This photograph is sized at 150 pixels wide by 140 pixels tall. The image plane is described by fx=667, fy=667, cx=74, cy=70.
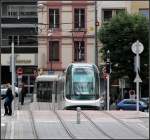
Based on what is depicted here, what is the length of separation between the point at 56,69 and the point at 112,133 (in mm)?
41306

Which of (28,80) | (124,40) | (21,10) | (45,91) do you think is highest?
(21,10)

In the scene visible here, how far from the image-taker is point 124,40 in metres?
56.3

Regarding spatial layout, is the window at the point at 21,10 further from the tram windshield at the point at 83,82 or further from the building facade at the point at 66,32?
the tram windshield at the point at 83,82

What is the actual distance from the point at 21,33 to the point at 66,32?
6756mm

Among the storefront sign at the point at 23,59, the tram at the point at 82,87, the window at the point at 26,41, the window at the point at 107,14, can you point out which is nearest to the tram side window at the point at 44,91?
the tram at the point at 82,87

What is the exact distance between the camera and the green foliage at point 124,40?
184ft

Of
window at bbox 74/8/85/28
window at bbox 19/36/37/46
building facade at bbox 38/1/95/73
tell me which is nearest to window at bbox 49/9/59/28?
building facade at bbox 38/1/95/73

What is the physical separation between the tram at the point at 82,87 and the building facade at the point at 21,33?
Answer: 87.7ft

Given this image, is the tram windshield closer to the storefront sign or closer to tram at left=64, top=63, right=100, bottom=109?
tram at left=64, top=63, right=100, bottom=109

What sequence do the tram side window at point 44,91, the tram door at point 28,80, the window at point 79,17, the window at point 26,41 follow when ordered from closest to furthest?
the tram side window at point 44,91 → the window at point 79,17 → the window at point 26,41 → the tram door at point 28,80

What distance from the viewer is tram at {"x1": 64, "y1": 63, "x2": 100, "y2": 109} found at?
137 feet

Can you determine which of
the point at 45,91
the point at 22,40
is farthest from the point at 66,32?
the point at 45,91

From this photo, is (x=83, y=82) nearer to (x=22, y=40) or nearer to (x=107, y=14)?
(x=107, y=14)

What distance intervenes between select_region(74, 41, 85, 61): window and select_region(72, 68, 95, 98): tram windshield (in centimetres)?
2268
